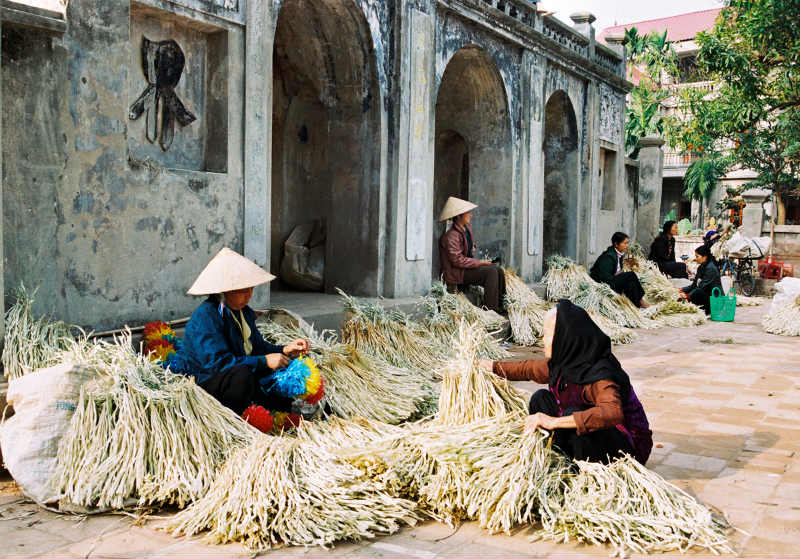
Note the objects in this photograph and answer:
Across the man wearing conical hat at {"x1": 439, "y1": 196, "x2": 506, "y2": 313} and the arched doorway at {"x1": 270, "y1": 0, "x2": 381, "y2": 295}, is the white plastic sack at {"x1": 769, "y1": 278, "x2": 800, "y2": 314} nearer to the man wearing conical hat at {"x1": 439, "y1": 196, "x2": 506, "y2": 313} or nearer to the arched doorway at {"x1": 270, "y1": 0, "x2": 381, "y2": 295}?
the man wearing conical hat at {"x1": 439, "y1": 196, "x2": 506, "y2": 313}

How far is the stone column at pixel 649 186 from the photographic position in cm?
1513

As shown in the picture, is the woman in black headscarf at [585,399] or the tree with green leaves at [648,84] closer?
the woman in black headscarf at [585,399]

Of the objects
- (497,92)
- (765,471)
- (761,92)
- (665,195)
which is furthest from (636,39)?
(765,471)

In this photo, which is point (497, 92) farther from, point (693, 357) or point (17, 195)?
point (17, 195)

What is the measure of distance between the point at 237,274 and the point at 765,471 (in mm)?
2907

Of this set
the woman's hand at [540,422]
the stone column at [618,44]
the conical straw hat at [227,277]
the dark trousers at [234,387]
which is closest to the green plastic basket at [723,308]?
the stone column at [618,44]

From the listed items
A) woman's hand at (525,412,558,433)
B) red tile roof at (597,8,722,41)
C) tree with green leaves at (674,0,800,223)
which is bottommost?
woman's hand at (525,412,558,433)

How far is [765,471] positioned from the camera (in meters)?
3.83

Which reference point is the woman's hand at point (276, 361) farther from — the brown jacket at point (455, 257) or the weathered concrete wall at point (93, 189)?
the brown jacket at point (455, 257)

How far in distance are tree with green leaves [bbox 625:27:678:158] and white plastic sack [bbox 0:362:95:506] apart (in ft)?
91.4

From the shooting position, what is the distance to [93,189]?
457cm

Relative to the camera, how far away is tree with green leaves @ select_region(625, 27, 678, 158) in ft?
95.6

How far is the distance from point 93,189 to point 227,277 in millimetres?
1262

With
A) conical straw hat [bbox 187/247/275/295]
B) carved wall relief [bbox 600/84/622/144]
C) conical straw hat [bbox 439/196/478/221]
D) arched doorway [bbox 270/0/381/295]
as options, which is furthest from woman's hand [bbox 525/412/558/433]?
carved wall relief [bbox 600/84/622/144]
